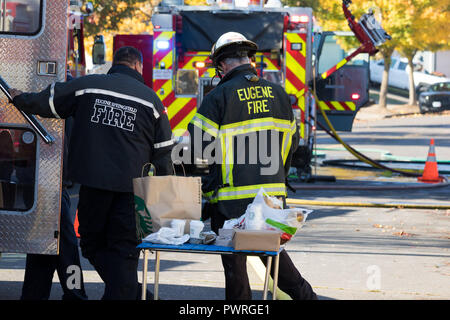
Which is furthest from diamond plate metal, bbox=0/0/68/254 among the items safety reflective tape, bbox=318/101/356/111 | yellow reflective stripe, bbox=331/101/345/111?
yellow reflective stripe, bbox=331/101/345/111

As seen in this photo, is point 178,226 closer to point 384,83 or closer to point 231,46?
point 231,46

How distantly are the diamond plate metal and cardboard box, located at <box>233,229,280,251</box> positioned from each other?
1593mm

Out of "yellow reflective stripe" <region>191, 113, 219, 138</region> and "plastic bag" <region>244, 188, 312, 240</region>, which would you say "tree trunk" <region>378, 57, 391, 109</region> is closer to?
"yellow reflective stripe" <region>191, 113, 219, 138</region>

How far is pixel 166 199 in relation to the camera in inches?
201

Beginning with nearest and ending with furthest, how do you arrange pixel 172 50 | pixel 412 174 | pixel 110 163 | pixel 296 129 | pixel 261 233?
pixel 261 233 < pixel 110 163 < pixel 296 129 < pixel 172 50 < pixel 412 174

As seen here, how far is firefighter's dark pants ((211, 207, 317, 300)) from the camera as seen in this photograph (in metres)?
5.51

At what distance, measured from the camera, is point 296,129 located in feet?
19.6

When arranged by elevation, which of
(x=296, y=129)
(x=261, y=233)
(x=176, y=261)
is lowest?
(x=176, y=261)

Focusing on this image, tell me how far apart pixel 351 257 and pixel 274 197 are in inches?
129
